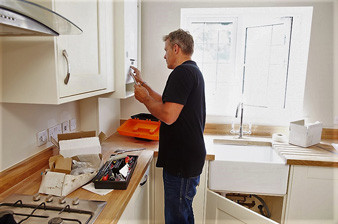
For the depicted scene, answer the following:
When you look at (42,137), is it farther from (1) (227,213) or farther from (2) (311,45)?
(2) (311,45)

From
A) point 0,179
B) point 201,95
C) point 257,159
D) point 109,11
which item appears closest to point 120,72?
point 109,11

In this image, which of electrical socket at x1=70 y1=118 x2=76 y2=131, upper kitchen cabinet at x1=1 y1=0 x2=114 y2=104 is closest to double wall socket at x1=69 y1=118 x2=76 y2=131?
electrical socket at x1=70 y1=118 x2=76 y2=131

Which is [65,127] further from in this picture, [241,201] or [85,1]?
[241,201]

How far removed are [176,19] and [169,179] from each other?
1.38 meters

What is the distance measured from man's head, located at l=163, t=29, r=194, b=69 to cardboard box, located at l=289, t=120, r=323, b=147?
1074mm

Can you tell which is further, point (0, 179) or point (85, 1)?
point (85, 1)

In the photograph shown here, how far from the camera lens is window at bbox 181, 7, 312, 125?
2.10 meters

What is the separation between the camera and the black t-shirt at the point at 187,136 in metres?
1.34

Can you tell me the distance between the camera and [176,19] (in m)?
2.13

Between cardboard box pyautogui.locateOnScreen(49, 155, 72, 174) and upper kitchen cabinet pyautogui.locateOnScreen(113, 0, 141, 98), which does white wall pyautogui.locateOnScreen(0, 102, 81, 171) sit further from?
upper kitchen cabinet pyautogui.locateOnScreen(113, 0, 141, 98)

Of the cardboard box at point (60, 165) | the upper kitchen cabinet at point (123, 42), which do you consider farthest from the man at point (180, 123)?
the cardboard box at point (60, 165)

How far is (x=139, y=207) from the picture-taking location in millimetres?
1387

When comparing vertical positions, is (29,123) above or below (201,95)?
below

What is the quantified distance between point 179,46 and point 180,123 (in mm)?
452
